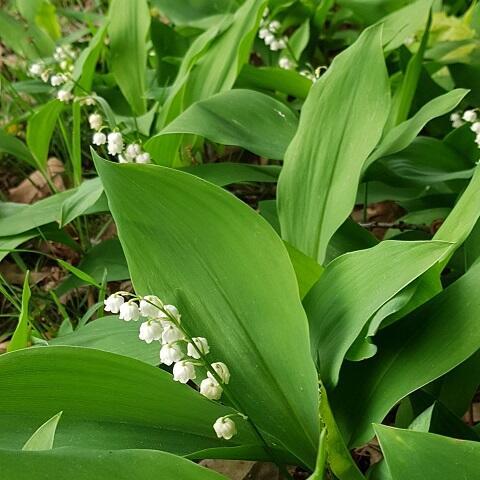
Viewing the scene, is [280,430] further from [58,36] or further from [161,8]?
[58,36]

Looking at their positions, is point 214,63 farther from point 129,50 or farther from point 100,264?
point 100,264

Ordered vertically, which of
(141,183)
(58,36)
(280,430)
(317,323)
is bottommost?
(58,36)

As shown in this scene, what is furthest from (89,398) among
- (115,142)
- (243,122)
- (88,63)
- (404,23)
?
(404,23)

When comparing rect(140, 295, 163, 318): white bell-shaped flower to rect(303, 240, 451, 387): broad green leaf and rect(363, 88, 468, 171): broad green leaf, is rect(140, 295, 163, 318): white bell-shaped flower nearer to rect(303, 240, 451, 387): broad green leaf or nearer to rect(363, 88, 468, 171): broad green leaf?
rect(303, 240, 451, 387): broad green leaf

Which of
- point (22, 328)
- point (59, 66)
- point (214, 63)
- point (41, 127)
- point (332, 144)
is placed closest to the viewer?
point (22, 328)

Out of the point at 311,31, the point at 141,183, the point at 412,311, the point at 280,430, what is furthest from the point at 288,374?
the point at 311,31

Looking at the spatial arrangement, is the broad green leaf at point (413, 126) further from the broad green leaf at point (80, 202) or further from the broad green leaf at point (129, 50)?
the broad green leaf at point (129, 50)
